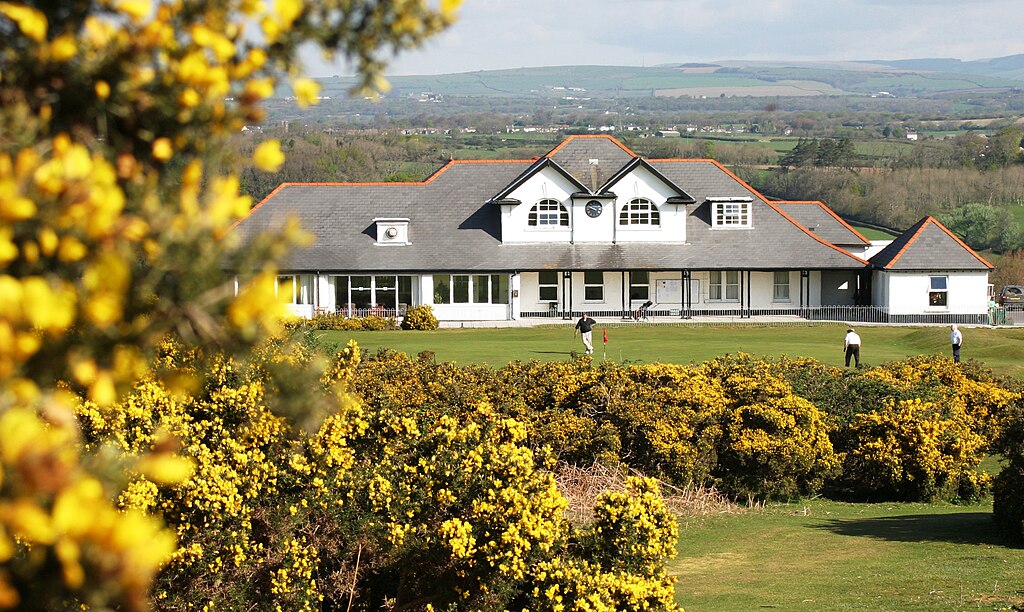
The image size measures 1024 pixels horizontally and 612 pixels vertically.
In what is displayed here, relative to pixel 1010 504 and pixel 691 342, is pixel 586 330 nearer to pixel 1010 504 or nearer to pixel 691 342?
pixel 691 342

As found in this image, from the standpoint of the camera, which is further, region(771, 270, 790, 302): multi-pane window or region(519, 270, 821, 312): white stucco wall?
region(771, 270, 790, 302): multi-pane window

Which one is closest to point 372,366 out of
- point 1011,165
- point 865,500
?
point 865,500

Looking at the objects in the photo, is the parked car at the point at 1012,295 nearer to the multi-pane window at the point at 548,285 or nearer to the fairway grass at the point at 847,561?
the multi-pane window at the point at 548,285

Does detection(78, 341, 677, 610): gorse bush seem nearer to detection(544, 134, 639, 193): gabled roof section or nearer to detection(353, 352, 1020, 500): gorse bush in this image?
detection(353, 352, 1020, 500): gorse bush

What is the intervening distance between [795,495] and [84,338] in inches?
778

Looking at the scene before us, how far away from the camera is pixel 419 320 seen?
44688 mm

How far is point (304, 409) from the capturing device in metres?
4.35

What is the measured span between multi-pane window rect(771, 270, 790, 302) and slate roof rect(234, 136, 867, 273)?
114 centimetres

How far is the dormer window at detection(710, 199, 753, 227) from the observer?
5259 cm

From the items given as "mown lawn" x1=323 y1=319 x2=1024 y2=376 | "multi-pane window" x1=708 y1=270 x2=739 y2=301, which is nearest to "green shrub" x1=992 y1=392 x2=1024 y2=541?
"mown lawn" x1=323 y1=319 x2=1024 y2=376

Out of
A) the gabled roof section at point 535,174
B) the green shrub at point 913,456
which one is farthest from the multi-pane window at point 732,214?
the green shrub at point 913,456

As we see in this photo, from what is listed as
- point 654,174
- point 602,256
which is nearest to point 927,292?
point 654,174

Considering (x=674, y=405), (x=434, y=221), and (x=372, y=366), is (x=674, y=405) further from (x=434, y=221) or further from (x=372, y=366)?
(x=434, y=221)

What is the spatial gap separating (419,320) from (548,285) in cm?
805
